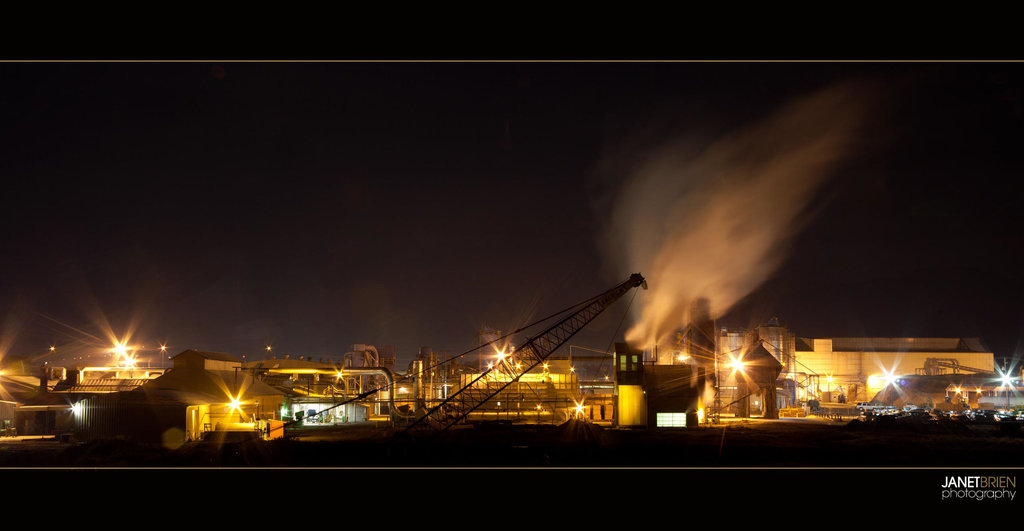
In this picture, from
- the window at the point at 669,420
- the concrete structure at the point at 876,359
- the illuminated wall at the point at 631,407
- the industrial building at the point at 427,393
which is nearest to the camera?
the industrial building at the point at 427,393

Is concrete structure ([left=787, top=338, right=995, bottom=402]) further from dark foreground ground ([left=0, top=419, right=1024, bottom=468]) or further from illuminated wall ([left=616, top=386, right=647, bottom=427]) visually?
illuminated wall ([left=616, top=386, right=647, bottom=427])

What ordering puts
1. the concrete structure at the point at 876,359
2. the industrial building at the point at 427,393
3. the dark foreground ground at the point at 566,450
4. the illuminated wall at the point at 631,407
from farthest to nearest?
1. the concrete structure at the point at 876,359
2. the illuminated wall at the point at 631,407
3. the industrial building at the point at 427,393
4. the dark foreground ground at the point at 566,450

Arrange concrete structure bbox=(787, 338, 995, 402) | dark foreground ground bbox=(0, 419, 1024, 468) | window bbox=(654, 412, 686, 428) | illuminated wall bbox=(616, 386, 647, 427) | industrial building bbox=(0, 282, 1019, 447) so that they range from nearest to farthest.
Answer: dark foreground ground bbox=(0, 419, 1024, 468), industrial building bbox=(0, 282, 1019, 447), window bbox=(654, 412, 686, 428), illuminated wall bbox=(616, 386, 647, 427), concrete structure bbox=(787, 338, 995, 402)

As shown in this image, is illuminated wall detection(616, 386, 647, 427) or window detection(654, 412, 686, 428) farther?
illuminated wall detection(616, 386, 647, 427)

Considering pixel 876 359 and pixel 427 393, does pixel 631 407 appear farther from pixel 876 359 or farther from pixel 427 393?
pixel 876 359

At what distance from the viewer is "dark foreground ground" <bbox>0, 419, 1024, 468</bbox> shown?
2638 cm

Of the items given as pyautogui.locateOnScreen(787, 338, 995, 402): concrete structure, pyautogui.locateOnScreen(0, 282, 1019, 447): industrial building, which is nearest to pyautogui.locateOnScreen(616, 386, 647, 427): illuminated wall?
pyautogui.locateOnScreen(0, 282, 1019, 447): industrial building

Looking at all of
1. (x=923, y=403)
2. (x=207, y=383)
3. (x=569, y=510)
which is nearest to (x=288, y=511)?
(x=569, y=510)

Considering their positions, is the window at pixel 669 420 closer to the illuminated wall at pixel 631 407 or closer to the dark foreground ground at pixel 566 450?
the illuminated wall at pixel 631 407

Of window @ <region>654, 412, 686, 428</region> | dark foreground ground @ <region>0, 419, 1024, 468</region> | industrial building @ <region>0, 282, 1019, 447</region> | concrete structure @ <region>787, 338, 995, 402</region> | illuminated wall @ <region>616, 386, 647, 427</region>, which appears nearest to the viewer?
dark foreground ground @ <region>0, 419, 1024, 468</region>

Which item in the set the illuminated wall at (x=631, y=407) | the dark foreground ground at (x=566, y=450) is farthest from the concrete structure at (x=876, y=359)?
the illuminated wall at (x=631, y=407)

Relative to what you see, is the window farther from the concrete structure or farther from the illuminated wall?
the concrete structure

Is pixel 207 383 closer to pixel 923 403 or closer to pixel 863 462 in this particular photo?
pixel 863 462

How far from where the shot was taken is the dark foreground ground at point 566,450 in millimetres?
26375
